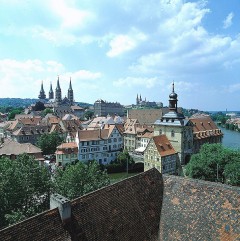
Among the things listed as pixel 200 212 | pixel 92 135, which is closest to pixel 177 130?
pixel 92 135

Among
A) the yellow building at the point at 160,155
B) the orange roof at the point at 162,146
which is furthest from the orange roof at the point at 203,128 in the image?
the orange roof at the point at 162,146

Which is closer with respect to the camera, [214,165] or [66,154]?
[214,165]

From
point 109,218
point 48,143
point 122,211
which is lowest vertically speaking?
point 48,143

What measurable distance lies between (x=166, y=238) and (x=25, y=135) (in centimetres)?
7897

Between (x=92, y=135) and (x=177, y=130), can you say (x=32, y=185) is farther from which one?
(x=177, y=130)

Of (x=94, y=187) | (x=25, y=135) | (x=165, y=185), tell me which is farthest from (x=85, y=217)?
(x=25, y=135)

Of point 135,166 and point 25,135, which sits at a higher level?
point 25,135

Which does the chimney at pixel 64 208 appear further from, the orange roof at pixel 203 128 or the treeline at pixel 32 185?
the orange roof at pixel 203 128

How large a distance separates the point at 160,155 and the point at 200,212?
42124mm

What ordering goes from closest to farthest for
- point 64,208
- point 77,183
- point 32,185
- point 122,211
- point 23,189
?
point 64,208 < point 122,211 < point 23,189 < point 32,185 < point 77,183

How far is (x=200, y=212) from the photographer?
1502 centimetres

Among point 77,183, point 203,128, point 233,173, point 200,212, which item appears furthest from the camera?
point 203,128

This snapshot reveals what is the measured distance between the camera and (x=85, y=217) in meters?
14.0

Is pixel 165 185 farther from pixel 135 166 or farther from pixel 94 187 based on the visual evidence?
pixel 135 166
